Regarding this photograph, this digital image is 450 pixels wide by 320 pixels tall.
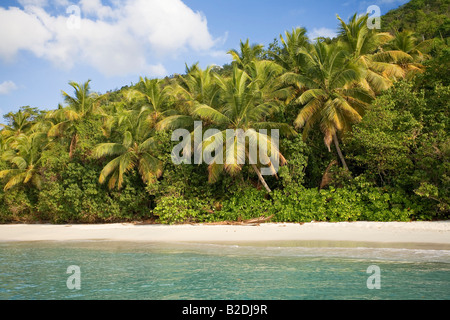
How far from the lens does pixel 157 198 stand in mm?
18328

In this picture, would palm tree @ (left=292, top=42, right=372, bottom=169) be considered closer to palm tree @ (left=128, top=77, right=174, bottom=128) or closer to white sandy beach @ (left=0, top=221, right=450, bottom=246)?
white sandy beach @ (left=0, top=221, right=450, bottom=246)

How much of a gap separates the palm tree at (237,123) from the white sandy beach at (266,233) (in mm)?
2560

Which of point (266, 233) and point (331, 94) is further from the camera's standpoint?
point (331, 94)

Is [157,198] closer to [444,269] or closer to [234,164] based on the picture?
[234,164]

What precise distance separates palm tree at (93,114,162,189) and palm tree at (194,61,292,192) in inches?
153

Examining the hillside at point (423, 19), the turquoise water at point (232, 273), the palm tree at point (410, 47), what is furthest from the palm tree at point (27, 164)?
the hillside at point (423, 19)

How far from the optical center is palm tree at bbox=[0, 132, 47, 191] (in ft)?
76.2

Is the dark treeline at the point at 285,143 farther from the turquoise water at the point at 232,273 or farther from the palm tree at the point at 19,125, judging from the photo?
the palm tree at the point at 19,125

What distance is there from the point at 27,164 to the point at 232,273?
20.6 metres

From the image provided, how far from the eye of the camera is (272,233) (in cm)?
1417

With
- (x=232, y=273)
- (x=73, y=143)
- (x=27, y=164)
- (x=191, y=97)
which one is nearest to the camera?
(x=232, y=273)

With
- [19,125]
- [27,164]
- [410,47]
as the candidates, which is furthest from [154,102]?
[19,125]

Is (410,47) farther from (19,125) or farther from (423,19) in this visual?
(19,125)

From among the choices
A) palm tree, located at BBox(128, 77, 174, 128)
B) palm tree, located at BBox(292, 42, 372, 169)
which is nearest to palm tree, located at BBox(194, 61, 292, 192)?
palm tree, located at BBox(292, 42, 372, 169)
